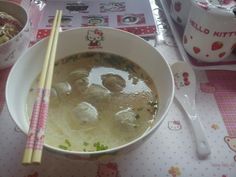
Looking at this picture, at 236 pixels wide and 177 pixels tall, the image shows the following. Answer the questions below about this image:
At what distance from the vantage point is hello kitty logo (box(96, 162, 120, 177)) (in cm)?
54

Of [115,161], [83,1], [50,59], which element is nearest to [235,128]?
[115,161]

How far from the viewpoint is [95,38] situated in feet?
2.28

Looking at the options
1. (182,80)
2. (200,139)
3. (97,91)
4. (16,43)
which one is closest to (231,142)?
(200,139)

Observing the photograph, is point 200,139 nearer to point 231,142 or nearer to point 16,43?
point 231,142

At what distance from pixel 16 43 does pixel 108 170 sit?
0.36 metres

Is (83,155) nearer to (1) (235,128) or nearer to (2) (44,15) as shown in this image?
(1) (235,128)

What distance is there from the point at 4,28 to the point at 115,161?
41cm

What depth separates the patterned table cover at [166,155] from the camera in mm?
544

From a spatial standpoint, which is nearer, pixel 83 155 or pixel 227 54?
pixel 83 155

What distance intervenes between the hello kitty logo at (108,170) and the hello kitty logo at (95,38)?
0.28 metres

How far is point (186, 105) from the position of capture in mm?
650

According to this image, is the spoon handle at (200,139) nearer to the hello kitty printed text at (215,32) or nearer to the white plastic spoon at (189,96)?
the white plastic spoon at (189,96)

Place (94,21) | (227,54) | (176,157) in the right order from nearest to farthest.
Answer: (176,157), (227,54), (94,21)

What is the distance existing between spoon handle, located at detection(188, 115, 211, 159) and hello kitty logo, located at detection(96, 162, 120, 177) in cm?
16
